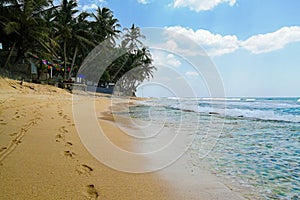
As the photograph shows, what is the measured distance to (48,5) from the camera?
55.5ft

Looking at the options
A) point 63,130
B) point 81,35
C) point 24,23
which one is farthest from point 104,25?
point 63,130

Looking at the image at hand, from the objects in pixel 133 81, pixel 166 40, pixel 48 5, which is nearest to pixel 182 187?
pixel 166 40

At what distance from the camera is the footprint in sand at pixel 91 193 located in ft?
5.88

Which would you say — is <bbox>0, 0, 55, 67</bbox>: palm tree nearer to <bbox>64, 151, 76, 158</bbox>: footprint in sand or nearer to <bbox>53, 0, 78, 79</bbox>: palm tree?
<bbox>53, 0, 78, 79</bbox>: palm tree

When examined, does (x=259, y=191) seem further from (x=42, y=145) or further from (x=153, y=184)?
(x=42, y=145)

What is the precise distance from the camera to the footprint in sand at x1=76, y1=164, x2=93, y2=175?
2.28m

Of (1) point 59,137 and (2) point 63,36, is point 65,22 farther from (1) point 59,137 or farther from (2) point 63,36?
(1) point 59,137

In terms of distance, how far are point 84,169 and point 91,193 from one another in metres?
0.58

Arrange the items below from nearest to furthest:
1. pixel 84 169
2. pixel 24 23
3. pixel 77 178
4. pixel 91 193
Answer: pixel 91 193 → pixel 77 178 → pixel 84 169 → pixel 24 23

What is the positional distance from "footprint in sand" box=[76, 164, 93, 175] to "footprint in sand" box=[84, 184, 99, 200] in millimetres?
334

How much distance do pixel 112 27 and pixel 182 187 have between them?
30.0m

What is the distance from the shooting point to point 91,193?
185 centimetres

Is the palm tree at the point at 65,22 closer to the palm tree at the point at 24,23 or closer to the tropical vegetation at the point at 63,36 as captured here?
the tropical vegetation at the point at 63,36

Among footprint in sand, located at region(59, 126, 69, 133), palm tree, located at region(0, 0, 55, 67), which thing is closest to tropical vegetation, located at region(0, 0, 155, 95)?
palm tree, located at region(0, 0, 55, 67)
